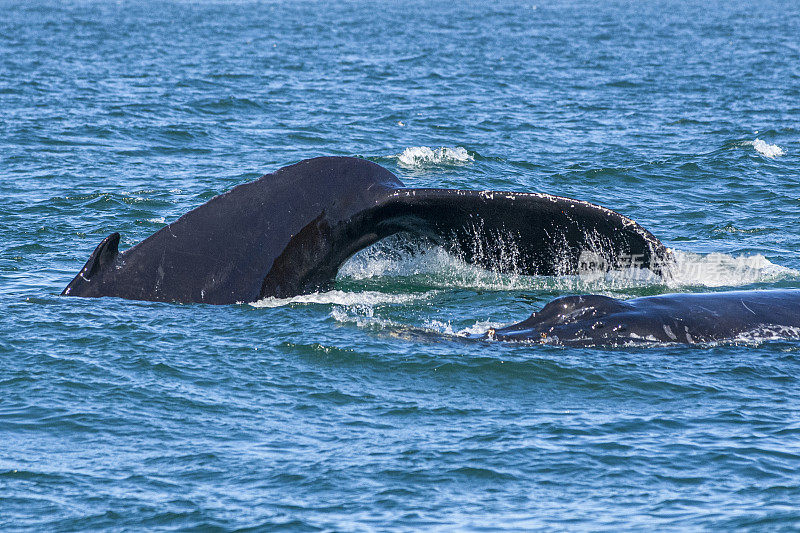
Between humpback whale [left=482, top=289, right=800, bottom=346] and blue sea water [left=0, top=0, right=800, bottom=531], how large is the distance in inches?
5.1

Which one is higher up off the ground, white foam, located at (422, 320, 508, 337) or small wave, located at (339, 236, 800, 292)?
small wave, located at (339, 236, 800, 292)

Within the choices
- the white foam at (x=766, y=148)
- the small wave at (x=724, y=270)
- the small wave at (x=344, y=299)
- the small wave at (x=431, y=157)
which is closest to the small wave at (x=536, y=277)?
the small wave at (x=724, y=270)

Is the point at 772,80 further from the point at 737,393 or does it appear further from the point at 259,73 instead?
the point at 737,393

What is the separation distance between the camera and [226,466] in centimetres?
726

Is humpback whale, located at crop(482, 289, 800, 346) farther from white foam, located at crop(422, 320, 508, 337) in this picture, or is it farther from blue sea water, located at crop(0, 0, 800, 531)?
white foam, located at crop(422, 320, 508, 337)

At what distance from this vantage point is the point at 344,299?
10.5 m

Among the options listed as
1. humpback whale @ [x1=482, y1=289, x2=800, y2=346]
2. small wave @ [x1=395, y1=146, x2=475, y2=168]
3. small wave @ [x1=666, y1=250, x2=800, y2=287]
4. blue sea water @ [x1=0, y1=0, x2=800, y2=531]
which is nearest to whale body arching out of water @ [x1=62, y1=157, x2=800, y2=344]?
humpback whale @ [x1=482, y1=289, x2=800, y2=346]

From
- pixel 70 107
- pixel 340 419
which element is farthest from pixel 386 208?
pixel 70 107

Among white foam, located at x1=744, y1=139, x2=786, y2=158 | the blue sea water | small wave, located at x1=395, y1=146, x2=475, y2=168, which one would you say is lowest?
the blue sea water

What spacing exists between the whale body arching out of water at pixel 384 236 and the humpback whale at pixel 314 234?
0.4 inches

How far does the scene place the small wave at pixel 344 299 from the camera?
964cm

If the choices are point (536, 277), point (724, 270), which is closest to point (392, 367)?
point (536, 277)

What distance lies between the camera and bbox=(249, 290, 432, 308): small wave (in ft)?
31.6

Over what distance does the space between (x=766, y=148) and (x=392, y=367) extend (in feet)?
44.7
